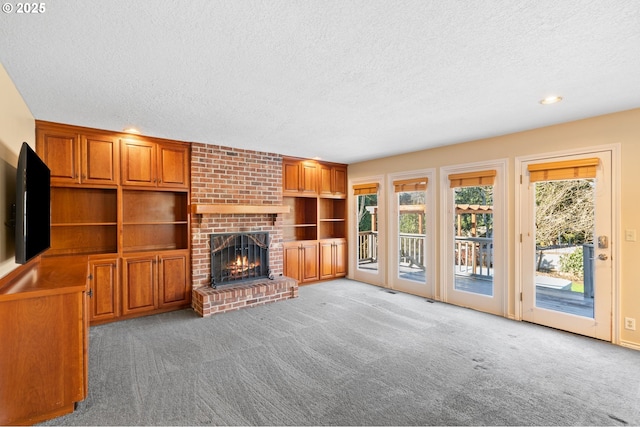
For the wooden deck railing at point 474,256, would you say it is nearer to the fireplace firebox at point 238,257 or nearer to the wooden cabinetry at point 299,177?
the wooden cabinetry at point 299,177

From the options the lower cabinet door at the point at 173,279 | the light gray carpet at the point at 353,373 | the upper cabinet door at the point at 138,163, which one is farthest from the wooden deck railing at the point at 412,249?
the upper cabinet door at the point at 138,163

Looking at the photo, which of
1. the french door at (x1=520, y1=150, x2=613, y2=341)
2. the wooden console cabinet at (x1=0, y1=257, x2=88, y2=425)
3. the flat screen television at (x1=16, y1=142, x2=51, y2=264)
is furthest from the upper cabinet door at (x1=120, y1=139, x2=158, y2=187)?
the french door at (x1=520, y1=150, x2=613, y2=341)

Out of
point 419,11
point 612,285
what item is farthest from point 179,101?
point 612,285

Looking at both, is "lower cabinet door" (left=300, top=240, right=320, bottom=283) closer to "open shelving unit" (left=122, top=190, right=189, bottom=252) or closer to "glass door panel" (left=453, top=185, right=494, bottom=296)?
"open shelving unit" (left=122, top=190, right=189, bottom=252)

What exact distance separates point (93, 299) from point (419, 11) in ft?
14.8

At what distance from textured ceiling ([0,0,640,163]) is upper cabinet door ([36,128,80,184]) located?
0.28 m

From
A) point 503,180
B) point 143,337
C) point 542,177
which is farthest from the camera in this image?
point 503,180

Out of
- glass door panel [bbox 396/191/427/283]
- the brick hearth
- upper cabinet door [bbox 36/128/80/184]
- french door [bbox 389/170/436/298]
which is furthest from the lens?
glass door panel [bbox 396/191/427/283]

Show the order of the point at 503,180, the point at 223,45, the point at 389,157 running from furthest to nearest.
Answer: the point at 389,157, the point at 503,180, the point at 223,45

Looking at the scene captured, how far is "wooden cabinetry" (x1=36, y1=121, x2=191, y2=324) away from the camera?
3.60 m

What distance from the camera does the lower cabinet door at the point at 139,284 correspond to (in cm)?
388

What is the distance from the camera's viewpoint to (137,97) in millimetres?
2686

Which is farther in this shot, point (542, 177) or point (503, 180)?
point (503, 180)

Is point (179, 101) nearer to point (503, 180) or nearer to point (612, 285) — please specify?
point (503, 180)
